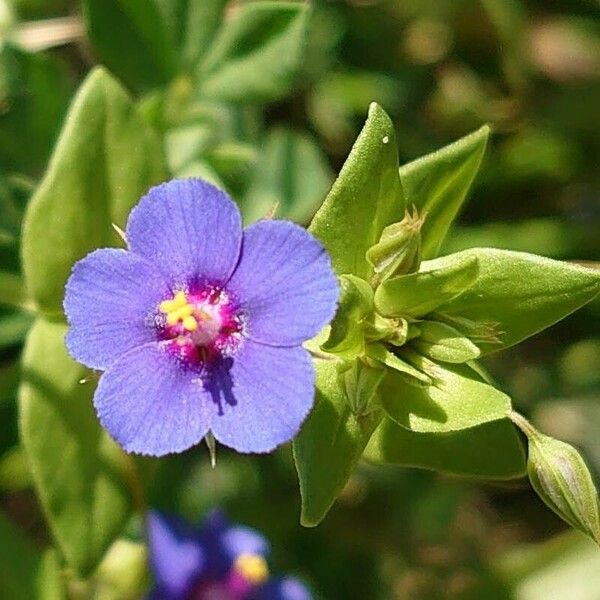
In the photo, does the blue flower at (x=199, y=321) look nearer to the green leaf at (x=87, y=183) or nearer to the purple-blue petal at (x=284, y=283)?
the purple-blue petal at (x=284, y=283)

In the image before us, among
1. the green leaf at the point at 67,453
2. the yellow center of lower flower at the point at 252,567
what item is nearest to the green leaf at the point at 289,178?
the green leaf at the point at 67,453

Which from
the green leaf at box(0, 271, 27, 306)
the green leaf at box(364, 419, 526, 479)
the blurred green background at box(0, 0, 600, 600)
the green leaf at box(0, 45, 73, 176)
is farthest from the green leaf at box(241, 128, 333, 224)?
the green leaf at box(364, 419, 526, 479)

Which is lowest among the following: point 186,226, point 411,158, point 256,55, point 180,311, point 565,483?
point 411,158

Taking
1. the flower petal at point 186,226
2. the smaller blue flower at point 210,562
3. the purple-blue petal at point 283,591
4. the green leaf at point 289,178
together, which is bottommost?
the purple-blue petal at point 283,591

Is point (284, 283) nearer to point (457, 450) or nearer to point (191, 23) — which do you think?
point (457, 450)

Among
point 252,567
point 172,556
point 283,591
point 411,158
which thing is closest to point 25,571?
point 172,556

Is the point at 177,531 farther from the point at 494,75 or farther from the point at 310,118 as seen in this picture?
the point at 494,75
